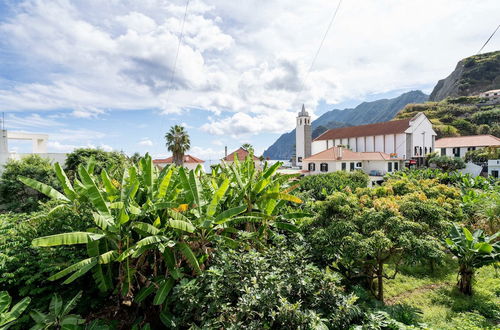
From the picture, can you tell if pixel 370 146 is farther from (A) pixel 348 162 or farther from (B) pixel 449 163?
(A) pixel 348 162

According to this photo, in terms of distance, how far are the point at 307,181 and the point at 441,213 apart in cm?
928

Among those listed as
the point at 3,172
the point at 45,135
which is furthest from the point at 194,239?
the point at 45,135

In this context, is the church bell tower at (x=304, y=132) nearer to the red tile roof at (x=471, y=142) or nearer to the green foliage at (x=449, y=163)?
Result: the green foliage at (x=449, y=163)

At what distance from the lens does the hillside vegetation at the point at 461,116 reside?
62.9 meters

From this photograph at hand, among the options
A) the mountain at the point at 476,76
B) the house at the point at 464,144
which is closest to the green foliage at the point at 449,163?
the house at the point at 464,144

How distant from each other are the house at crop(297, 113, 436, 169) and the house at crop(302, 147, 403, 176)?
7.70 metres

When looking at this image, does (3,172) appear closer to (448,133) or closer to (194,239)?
(194,239)

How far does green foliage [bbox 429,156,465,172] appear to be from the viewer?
116 ft

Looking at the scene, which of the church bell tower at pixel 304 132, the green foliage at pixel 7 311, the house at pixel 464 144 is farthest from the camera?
the church bell tower at pixel 304 132

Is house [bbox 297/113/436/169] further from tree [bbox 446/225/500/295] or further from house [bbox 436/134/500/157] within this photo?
tree [bbox 446/225/500/295]

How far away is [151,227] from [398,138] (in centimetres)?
5387

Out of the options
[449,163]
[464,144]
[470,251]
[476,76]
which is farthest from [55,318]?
[476,76]

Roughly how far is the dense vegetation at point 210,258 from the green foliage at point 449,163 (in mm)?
36057

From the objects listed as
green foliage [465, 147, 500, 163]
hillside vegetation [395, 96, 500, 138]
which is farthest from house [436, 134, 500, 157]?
hillside vegetation [395, 96, 500, 138]
